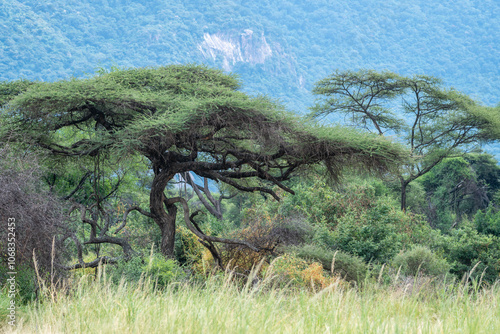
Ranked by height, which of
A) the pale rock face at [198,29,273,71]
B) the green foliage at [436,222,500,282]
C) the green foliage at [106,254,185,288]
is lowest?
the green foliage at [436,222,500,282]

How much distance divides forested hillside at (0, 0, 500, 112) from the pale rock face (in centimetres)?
18

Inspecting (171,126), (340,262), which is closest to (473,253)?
(340,262)

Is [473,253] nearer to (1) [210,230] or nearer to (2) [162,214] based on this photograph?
(1) [210,230]

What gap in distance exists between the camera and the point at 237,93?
10281 millimetres

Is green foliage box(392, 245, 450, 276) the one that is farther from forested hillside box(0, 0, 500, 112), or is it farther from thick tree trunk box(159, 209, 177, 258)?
forested hillside box(0, 0, 500, 112)

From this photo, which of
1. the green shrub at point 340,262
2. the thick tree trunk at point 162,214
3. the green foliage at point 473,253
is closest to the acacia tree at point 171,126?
the thick tree trunk at point 162,214

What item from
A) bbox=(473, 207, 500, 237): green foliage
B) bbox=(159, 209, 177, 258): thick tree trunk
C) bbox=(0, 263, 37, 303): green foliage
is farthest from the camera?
bbox=(473, 207, 500, 237): green foliage

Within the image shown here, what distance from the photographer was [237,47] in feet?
268

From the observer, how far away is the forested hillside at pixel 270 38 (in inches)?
2467

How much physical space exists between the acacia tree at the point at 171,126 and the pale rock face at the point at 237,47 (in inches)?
2691

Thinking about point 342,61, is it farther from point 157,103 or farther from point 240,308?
point 240,308

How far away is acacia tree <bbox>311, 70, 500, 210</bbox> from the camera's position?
21250mm

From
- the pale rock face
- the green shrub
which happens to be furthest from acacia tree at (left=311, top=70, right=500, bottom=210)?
the pale rock face

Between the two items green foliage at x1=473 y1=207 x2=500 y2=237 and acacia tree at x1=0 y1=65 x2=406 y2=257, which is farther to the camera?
green foliage at x1=473 y1=207 x2=500 y2=237
